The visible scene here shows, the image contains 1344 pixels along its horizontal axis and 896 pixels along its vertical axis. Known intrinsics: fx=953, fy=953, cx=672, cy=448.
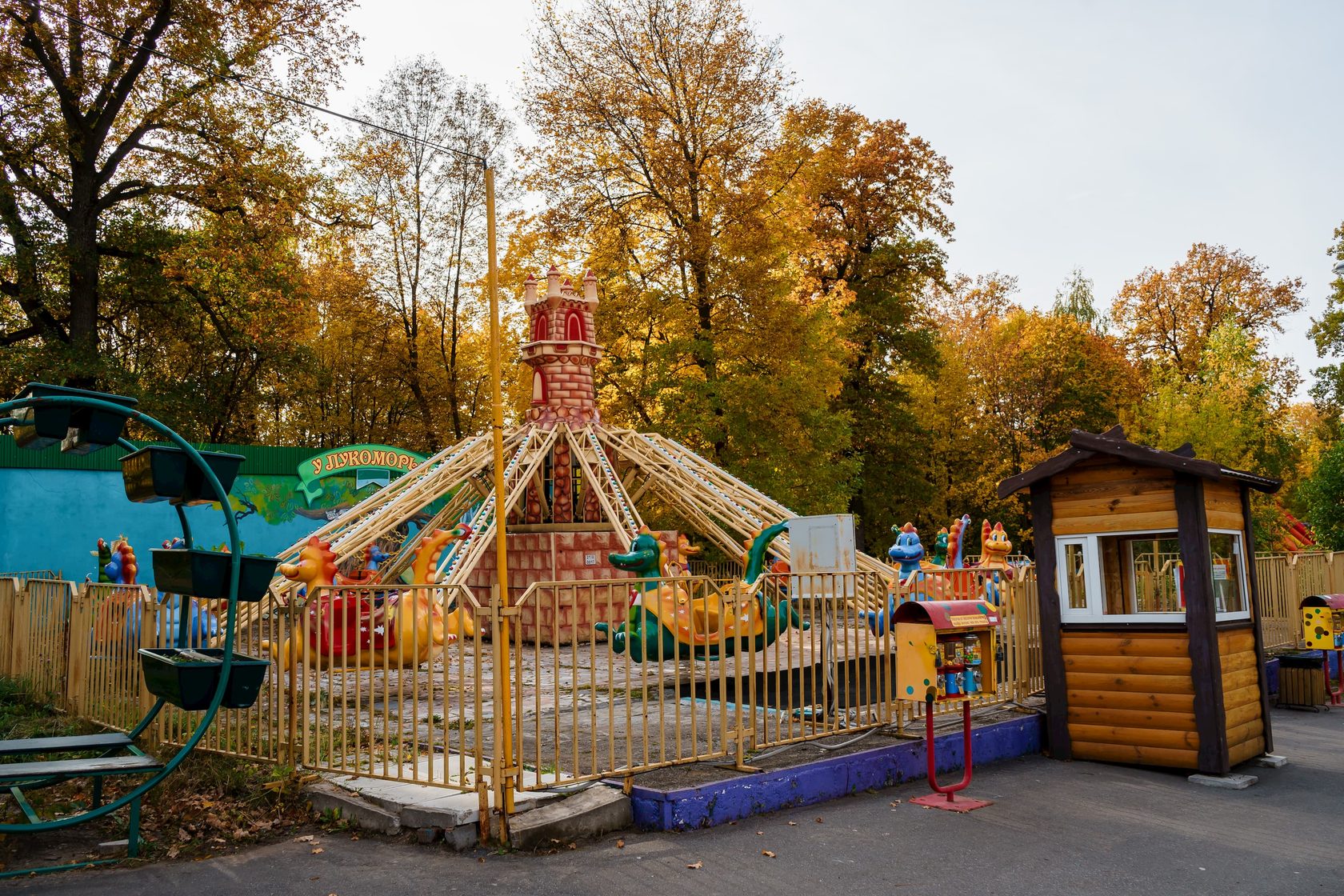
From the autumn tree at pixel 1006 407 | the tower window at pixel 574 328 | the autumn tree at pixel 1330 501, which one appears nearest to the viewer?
the tower window at pixel 574 328

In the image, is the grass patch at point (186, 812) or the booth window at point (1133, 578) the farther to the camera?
the booth window at point (1133, 578)

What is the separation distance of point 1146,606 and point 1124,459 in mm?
1382

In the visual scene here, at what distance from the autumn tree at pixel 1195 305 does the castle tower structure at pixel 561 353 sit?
28.8 m

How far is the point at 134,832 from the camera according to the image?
6.02 meters

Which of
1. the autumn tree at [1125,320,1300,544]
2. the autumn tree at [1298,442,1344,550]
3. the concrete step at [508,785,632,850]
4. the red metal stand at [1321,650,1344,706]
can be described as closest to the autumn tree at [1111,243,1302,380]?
the autumn tree at [1125,320,1300,544]

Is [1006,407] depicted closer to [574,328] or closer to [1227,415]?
[1227,415]

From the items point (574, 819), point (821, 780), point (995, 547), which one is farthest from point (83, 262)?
point (995, 547)

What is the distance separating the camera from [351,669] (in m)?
11.7

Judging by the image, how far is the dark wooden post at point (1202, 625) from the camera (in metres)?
8.19

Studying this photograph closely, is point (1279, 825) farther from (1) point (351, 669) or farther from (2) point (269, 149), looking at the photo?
(2) point (269, 149)

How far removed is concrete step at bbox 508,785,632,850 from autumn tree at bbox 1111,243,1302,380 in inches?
1476

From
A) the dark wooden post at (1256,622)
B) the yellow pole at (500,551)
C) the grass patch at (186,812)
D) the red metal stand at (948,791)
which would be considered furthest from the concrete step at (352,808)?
the dark wooden post at (1256,622)

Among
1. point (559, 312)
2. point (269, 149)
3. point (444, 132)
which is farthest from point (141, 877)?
point (444, 132)

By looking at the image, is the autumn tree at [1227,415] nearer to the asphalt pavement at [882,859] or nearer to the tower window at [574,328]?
the tower window at [574,328]
